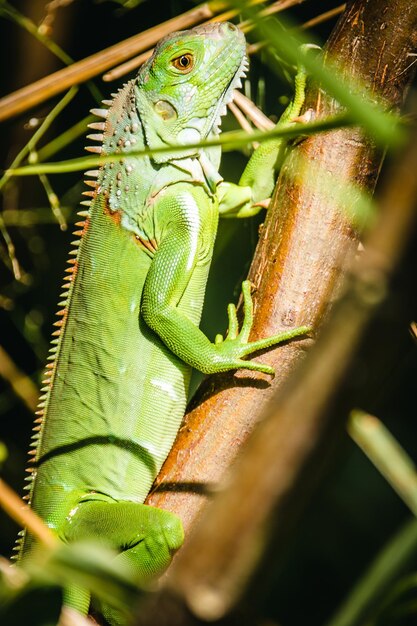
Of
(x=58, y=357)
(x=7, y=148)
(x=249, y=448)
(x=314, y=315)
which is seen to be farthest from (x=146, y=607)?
(x=7, y=148)

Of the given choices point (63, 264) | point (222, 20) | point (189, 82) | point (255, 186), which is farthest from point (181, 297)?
point (63, 264)

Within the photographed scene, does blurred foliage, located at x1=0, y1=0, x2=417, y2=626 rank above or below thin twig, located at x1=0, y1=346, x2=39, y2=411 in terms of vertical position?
above

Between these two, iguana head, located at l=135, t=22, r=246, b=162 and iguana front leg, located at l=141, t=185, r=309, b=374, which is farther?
iguana head, located at l=135, t=22, r=246, b=162

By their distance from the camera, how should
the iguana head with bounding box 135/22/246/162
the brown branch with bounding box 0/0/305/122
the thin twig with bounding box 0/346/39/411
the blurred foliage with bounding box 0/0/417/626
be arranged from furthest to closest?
the thin twig with bounding box 0/346/39/411 → the blurred foliage with bounding box 0/0/417/626 → the iguana head with bounding box 135/22/246/162 → the brown branch with bounding box 0/0/305/122

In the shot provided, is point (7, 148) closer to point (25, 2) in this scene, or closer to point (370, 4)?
point (25, 2)

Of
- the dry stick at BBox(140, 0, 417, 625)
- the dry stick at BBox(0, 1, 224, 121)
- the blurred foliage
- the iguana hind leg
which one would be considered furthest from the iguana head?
the iguana hind leg

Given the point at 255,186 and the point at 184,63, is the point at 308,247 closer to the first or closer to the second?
the point at 255,186

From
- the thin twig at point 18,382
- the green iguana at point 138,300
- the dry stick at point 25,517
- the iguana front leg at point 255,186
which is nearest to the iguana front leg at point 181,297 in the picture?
the green iguana at point 138,300

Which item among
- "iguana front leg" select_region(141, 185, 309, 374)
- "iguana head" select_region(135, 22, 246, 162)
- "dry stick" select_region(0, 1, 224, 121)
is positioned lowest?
"iguana front leg" select_region(141, 185, 309, 374)

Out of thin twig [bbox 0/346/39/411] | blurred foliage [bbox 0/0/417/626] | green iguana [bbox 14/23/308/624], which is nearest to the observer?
green iguana [bbox 14/23/308/624]

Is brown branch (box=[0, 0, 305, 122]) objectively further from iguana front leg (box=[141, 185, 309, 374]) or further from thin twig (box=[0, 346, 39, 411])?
thin twig (box=[0, 346, 39, 411])
